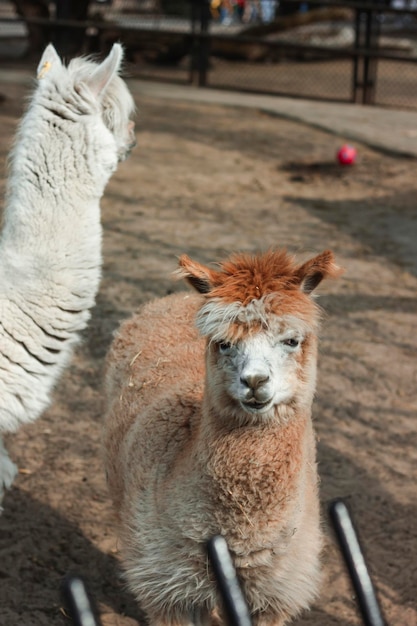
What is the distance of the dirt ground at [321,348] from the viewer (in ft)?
12.9

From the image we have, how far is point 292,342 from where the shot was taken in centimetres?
288

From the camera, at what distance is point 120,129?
364 cm

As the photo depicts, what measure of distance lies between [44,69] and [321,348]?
2.84 meters

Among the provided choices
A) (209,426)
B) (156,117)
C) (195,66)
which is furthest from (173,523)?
(195,66)

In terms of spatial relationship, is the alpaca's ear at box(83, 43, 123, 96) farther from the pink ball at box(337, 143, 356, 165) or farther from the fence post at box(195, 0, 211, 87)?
the fence post at box(195, 0, 211, 87)

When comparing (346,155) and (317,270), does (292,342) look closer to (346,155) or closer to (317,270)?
(317,270)

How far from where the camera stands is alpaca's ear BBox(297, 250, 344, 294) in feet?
9.61

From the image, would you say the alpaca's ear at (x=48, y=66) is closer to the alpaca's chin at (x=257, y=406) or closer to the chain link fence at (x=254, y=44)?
the alpaca's chin at (x=257, y=406)

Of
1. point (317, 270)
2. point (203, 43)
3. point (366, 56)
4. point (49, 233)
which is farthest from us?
point (203, 43)

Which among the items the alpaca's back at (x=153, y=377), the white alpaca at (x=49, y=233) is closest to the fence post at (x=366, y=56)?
the alpaca's back at (x=153, y=377)

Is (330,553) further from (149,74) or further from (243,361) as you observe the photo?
(149,74)

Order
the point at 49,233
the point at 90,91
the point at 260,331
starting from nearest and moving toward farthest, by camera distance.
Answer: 1. the point at 260,331
2. the point at 49,233
3. the point at 90,91

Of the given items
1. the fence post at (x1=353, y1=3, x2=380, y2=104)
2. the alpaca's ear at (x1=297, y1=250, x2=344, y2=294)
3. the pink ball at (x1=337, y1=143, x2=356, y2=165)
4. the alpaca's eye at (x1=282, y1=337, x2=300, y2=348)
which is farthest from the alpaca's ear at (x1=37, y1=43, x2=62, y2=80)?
the fence post at (x1=353, y1=3, x2=380, y2=104)

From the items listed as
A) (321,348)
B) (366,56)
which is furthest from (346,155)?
(321,348)
